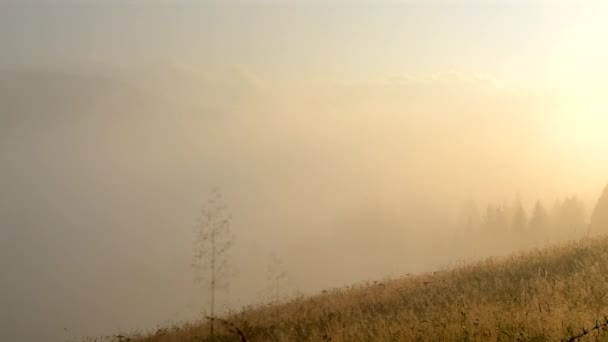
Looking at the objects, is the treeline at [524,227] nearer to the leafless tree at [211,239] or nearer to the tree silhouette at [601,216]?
the tree silhouette at [601,216]

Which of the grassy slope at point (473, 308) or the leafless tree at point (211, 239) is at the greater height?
the leafless tree at point (211, 239)

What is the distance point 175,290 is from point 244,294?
13989 mm

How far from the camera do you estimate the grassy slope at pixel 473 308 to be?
8.37 meters

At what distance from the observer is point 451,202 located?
171500 mm

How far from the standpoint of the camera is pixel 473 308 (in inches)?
404

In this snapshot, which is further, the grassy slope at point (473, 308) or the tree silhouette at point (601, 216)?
the tree silhouette at point (601, 216)

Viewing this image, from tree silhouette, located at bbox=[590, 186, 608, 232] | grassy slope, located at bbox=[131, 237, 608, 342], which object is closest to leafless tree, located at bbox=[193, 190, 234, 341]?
grassy slope, located at bbox=[131, 237, 608, 342]

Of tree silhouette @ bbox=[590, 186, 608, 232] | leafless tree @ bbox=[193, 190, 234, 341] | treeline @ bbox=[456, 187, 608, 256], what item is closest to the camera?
leafless tree @ bbox=[193, 190, 234, 341]

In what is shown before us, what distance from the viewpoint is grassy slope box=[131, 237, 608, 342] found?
8367 mm

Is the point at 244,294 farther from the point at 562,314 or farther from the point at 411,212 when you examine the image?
the point at 562,314

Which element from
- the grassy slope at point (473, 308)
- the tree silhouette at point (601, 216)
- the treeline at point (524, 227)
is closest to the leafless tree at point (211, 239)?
the grassy slope at point (473, 308)

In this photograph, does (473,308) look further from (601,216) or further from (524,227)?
(524,227)

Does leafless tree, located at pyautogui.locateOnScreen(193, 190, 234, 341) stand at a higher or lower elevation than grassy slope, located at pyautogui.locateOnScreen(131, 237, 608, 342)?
higher

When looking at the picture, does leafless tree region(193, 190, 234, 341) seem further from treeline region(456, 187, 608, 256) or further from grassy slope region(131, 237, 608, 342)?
treeline region(456, 187, 608, 256)
